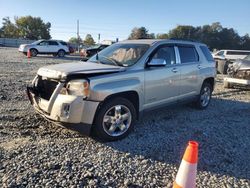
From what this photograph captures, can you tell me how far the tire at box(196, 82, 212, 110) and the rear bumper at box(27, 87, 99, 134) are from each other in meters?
3.84

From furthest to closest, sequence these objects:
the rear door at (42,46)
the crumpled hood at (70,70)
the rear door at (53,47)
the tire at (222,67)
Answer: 1. the rear door at (53,47)
2. the rear door at (42,46)
3. the tire at (222,67)
4. the crumpled hood at (70,70)

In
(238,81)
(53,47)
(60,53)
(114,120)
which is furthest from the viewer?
(60,53)

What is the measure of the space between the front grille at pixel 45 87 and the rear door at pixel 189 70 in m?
2.89

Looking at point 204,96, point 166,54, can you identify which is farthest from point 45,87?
point 204,96

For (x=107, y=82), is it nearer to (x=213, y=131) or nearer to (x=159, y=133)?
(x=159, y=133)

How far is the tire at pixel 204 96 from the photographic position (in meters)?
7.64

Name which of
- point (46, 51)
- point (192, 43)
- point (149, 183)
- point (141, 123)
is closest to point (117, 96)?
point (141, 123)

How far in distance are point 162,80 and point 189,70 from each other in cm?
119

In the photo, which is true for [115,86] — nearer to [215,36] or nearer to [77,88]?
[77,88]

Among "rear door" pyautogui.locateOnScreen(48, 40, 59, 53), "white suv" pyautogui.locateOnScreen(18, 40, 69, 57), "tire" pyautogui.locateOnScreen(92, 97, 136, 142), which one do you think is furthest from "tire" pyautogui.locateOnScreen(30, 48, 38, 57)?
"tire" pyautogui.locateOnScreen(92, 97, 136, 142)

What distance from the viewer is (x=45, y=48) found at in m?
27.8

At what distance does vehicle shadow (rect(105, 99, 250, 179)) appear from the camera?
4.42 meters

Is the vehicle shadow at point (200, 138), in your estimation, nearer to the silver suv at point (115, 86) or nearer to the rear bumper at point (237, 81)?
the silver suv at point (115, 86)

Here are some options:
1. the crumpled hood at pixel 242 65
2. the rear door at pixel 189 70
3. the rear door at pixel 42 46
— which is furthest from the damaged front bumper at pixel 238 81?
the rear door at pixel 42 46
